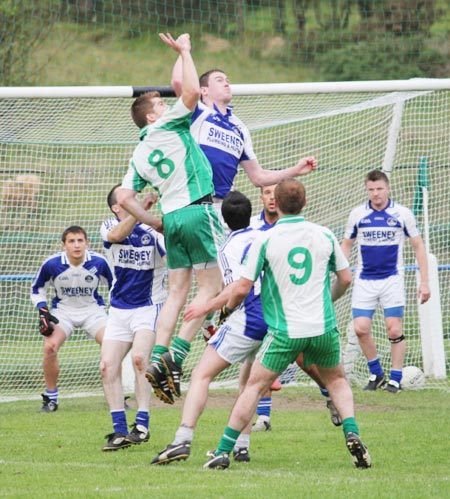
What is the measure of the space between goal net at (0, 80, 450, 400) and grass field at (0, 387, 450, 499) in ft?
5.84

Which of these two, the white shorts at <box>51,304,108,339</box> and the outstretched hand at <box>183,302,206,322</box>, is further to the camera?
the white shorts at <box>51,304,108,339</box>

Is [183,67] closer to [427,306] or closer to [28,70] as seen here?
[427,306]

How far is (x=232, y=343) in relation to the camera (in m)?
8.56

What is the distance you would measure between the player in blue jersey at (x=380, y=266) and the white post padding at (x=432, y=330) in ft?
2.49

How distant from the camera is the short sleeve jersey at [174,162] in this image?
850 cm

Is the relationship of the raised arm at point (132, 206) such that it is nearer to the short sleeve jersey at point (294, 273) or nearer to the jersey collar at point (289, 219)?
the short sleeve jersey at point (294, 273)

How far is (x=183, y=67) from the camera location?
8141 mm

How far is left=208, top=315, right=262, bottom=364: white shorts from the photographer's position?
8.56m

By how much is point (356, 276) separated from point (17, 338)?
186 inches

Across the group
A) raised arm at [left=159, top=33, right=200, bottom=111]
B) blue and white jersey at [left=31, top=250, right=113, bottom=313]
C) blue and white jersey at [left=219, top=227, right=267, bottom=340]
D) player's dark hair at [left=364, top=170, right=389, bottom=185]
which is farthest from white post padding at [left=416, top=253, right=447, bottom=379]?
Result: raised arm at [left=159, top=33, right=200, bottom=111]

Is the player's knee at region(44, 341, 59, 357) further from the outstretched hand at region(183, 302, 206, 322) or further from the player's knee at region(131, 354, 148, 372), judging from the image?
the outstretched hand at region(183, 302, 206, 322)

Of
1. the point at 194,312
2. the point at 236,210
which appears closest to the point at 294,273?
the point at 236,210

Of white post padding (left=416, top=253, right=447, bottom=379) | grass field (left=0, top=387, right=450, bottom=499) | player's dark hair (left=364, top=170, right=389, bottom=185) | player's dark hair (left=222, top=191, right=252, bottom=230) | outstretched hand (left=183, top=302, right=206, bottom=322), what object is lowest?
grass field (left=0, top=387, right=450, bottom=499)

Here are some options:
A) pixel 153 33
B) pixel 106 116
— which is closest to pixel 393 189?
pixel 106 116
